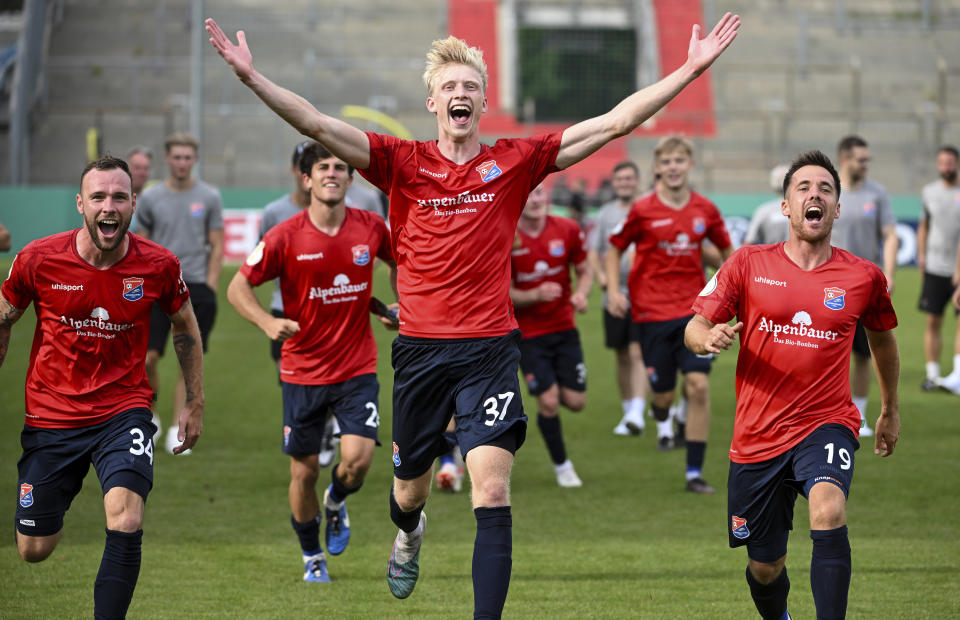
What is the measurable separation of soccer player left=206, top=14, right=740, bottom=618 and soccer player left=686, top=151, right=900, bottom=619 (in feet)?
2.72

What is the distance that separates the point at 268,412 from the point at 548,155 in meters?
8.09

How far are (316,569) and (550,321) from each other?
3.59m

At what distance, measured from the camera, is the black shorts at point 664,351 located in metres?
10.1

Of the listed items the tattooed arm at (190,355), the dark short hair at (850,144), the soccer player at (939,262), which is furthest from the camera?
the soccer player at (939,262)

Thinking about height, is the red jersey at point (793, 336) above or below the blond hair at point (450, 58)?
below

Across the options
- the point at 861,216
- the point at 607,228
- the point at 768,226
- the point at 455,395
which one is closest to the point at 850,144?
the point at 861,216

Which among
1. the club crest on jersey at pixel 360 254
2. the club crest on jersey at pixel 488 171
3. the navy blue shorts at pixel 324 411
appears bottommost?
the navy blue shorts at pixel 324 411

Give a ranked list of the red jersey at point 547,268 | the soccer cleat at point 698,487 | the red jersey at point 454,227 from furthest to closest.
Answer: the red jersey at point 547,268
the soccer cleat at point 698,487
the red jersey at point 454,227

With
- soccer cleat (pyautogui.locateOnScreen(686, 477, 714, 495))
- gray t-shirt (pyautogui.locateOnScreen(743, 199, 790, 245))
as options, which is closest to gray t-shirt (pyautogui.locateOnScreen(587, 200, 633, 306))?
gray t-shirt (pyautogui.locateOnScreen(743, 199, 790, 245))

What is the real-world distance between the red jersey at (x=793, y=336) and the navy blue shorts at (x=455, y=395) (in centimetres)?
93

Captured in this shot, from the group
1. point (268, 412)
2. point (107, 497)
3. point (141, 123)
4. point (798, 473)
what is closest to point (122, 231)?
point (107, 497)

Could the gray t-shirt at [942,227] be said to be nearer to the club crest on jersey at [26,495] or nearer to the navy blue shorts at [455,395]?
the navy blue shorts at [455,395]

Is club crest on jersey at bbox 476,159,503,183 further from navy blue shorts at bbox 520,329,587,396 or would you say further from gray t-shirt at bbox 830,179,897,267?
gray t-shirt at bbox 830,179,897,267

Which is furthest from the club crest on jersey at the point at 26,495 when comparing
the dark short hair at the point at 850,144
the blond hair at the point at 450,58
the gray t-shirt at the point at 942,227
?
the gray t-shirt at the point at 942,227
